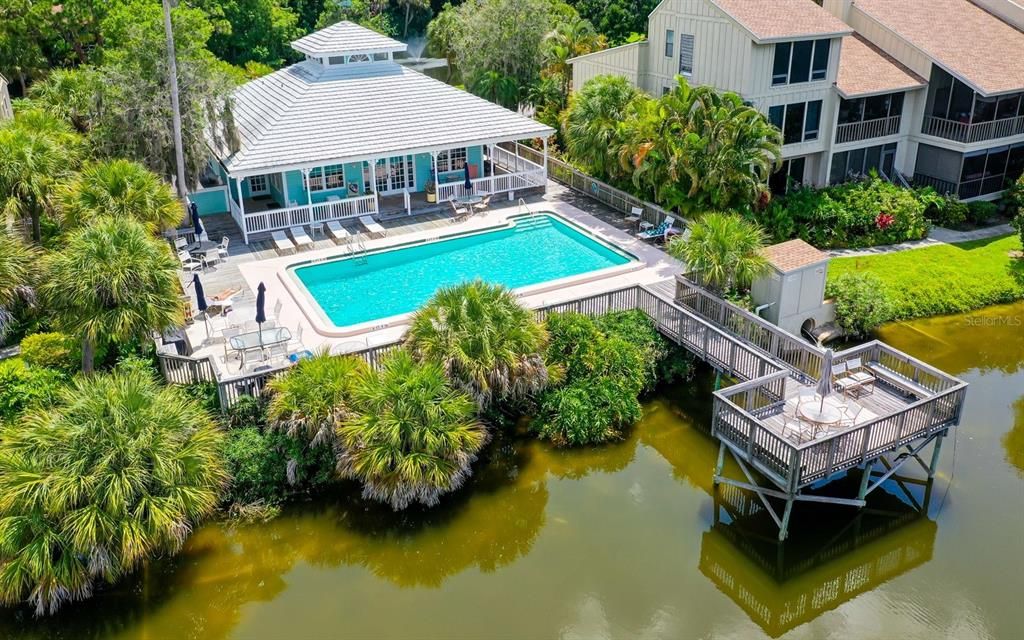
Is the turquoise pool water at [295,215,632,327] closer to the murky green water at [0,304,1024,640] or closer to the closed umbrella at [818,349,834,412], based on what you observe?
the murky green water at [0,304,1024,640]

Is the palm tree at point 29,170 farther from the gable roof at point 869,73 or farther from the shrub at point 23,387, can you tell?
the gable roof at point 869,73

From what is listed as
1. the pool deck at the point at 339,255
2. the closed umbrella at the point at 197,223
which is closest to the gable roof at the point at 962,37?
the pool deck at the point at 339,255

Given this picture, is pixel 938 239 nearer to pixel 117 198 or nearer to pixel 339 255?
pixel 339 255

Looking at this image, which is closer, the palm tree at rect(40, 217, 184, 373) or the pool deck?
the palm tree at rect(40, 217, 184, 373)

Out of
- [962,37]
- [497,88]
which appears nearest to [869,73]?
[962,37]

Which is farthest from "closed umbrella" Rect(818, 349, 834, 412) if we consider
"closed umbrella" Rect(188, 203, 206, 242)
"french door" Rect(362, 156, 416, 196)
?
"closed umbrella" Rect(188, 203, 206, 242)

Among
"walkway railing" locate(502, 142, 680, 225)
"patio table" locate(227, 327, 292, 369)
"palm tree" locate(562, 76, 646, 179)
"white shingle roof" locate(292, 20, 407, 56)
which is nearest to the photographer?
"patio table" locate(227, 327, 292, 369)
